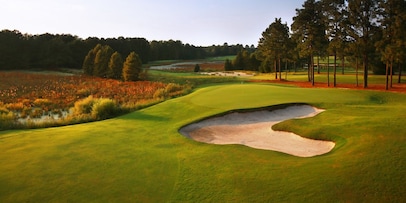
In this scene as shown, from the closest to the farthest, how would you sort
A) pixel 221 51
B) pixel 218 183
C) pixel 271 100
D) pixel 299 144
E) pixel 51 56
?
pixel 218 183 → pixel 299 144 → pixel 271 100 → pixel 51 56 → pixel 221 51

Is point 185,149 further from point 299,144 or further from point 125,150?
point 299,144

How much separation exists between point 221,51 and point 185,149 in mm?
176058

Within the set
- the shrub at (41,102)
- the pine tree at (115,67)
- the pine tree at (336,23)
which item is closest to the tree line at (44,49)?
the pine tree at (115,67)

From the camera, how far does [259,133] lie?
17.5 m

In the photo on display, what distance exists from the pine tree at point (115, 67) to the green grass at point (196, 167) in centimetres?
4943

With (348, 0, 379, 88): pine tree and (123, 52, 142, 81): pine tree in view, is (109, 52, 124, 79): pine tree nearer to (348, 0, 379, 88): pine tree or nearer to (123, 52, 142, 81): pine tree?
(123, 52, 142, 81): pine tree

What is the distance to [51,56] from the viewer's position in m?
93.4

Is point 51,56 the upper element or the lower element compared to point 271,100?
upper

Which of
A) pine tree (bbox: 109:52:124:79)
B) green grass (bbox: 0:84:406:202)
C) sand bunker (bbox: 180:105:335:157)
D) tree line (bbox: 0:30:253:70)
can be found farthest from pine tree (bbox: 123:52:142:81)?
tree line (bbox: 0:30:253:70)

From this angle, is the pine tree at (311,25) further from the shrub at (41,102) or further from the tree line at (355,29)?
the shrub at (41,102)

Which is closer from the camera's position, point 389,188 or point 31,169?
point 389,188

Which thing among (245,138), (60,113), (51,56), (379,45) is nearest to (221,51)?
(51,56)

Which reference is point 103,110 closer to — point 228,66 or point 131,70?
point 131,70

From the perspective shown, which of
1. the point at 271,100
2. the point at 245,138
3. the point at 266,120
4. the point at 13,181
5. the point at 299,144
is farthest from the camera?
the point at 271,100
